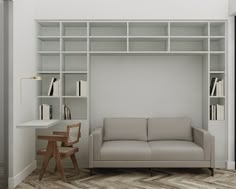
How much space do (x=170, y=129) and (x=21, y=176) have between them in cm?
242

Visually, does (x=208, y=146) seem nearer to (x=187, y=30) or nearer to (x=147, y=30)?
(x=187, y=30)

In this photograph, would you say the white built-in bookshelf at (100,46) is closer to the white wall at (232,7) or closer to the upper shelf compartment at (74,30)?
the upper shelf compartment at (74,30)

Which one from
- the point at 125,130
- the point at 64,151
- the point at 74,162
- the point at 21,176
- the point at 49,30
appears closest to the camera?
the point at 21,176

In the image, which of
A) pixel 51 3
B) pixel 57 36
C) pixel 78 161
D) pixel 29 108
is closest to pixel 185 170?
pixel 78 161

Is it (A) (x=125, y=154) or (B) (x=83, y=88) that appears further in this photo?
(B) (x=83, y=88)

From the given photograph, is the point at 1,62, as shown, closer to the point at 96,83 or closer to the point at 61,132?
the point at 61,132

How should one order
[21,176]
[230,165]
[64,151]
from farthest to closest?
[230,165], [64,151], [21,176]

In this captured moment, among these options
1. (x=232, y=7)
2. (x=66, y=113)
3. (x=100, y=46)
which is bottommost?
(x=66, y=113)

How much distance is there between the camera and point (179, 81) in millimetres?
6184

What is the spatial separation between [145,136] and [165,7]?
213 centimetres

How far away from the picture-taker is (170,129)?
5781mm

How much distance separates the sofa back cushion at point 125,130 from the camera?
18.9 ft

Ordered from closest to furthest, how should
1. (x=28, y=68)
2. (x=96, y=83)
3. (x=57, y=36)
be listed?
(x=28, y=68) < (x=57, y=36) < (x=96, y=83)

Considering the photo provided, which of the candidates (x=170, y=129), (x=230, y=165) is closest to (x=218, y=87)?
(x=170, y=129)
